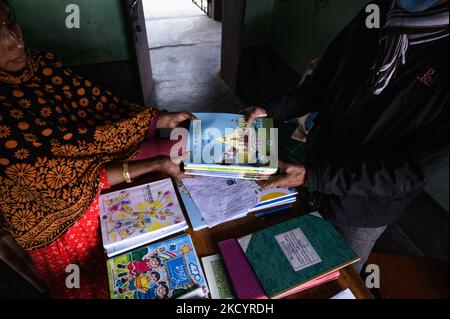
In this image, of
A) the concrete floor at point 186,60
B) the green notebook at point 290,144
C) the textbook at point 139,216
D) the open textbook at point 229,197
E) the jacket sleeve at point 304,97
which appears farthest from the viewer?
the concrete floor at point 186,60

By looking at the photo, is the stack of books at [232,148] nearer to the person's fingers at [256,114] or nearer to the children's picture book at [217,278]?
the person's fingers at [256,114]

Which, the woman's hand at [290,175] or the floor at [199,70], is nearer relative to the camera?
the woman's hand at [290,175]

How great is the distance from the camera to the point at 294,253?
98 cm

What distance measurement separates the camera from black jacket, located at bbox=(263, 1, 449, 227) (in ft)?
2.90

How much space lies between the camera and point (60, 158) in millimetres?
1179

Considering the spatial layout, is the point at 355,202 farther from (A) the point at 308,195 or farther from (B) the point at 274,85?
(B) the point at 274,85

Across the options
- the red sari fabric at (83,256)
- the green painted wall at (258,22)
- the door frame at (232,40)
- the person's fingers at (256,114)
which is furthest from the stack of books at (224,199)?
the green painted wall at (258,22)

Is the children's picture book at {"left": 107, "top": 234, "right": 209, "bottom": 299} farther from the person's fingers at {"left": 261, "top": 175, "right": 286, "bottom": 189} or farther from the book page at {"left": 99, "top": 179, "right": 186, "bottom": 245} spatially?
the person's fingers at {"left": 261, "top": 175, "right": 286, "bottom": 189}

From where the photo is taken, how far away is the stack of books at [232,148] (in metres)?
1.06

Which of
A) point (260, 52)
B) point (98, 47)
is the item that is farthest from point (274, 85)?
point (98, 47)

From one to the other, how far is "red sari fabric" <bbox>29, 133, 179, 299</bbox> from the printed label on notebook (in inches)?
28.3

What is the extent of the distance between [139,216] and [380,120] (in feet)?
3.01

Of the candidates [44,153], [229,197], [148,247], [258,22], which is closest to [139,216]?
[148,247]

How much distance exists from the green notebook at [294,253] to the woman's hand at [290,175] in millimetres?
143
